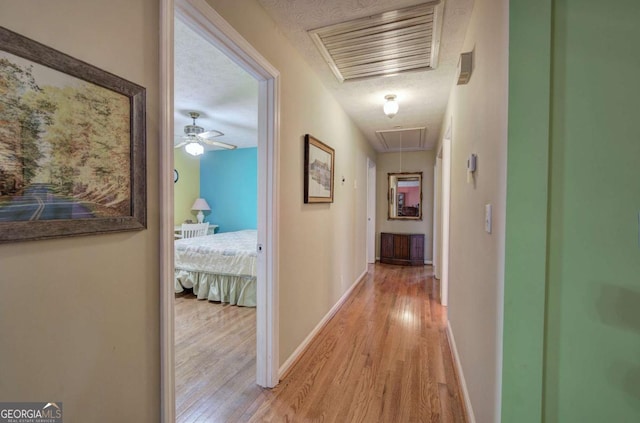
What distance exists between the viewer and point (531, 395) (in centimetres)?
98

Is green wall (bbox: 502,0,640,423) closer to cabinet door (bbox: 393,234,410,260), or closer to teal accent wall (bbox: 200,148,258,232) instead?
→ cabinet door (bbox: 393,234,410,260)

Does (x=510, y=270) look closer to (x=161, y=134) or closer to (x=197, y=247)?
(x=161, y=134)

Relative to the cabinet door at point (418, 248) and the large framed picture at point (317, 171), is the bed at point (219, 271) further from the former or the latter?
the cabinet door at point (418, 248)

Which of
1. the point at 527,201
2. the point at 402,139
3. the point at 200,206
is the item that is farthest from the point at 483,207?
the point at 200,206

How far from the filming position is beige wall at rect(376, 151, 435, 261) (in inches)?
225

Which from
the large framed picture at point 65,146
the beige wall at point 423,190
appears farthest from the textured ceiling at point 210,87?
the beige wall at point 423,190

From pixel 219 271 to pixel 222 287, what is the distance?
213mm

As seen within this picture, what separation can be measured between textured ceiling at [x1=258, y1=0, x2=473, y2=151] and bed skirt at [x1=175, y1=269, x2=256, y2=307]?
2371mm

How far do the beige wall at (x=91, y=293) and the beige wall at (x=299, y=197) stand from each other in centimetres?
62

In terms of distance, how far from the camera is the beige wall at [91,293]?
71cm

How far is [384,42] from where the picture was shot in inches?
77.1

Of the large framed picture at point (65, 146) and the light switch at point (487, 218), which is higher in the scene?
the large framed picture at point (65, 146)

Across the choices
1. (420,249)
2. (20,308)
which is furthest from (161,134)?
(420,249)

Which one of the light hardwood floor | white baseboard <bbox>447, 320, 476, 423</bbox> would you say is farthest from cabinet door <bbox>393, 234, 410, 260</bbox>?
white baseboard <bbox>447, 320, 476, 423</bbox>
